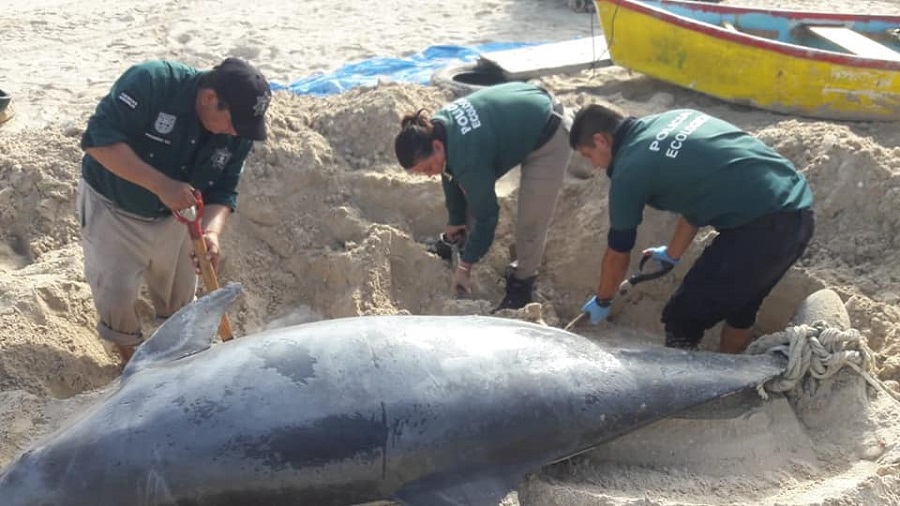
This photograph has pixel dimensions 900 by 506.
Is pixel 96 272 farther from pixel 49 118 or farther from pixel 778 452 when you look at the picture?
pixel 49 118

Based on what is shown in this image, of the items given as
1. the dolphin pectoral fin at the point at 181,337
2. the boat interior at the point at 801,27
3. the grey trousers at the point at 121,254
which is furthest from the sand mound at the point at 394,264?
the boat interior at the point at 801,27

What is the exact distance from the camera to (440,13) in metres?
12.1

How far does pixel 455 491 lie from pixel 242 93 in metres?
2.09

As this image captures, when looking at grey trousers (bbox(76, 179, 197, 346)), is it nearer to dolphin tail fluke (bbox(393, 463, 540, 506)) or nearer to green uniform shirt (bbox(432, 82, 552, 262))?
green uniform shirt (bbox(432, 82, 552, 262))

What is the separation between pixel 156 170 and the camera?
14.5 feet

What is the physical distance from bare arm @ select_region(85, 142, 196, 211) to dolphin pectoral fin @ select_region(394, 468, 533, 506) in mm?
1863

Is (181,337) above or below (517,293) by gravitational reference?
above

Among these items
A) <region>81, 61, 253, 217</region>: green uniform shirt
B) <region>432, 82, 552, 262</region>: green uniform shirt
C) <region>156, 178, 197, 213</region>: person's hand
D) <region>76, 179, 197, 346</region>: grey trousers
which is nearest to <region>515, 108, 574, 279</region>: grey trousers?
<region>432, 82, 552, 262</region>: green uniform shirt

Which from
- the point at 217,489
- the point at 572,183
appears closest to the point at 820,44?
the point at 572,183

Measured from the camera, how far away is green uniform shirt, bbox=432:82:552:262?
17.4ft

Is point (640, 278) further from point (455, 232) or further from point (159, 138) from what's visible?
point (159, 138)

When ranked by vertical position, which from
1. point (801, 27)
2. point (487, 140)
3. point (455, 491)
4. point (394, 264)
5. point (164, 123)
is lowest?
point (394, 264)

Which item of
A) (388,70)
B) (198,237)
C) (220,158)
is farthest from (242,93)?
(388,70)

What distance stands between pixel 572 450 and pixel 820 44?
6.25 metres
